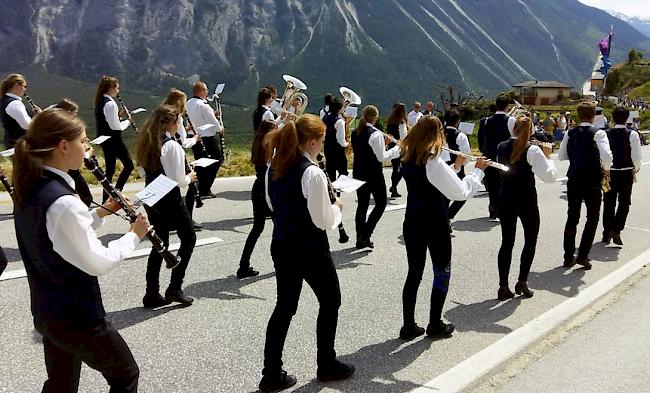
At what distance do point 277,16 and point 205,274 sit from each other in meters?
164

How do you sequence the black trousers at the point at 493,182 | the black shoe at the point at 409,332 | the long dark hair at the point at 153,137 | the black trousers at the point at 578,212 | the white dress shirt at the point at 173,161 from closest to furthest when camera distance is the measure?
the black shoe at the point at 409,332 → the long dark hair at the point at 153,137 → the white dress shirt at the point at 173,161 → the black trousers at the point at 578,212 → the black trousers at the point at 493,182

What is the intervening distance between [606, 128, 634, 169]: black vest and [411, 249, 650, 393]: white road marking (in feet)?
6.65

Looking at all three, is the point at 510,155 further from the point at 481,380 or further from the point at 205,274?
the point at 205,274

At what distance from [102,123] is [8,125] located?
4.35 feet

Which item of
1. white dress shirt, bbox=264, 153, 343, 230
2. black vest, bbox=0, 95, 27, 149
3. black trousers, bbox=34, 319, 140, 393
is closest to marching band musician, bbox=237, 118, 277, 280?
white dress shirt, bbox=264, 153, 343, 230

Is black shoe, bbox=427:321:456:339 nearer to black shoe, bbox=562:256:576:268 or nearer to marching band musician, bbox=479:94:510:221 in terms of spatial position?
black shoe, bbox=562:256:576:268

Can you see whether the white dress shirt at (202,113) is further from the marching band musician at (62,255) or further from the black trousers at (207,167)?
the marching band musician at (62,255)

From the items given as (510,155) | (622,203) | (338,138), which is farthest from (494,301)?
(338,138)

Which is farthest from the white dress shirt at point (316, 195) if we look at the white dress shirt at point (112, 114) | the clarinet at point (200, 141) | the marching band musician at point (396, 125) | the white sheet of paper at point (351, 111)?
the white sheet of paper at point (351, 111)

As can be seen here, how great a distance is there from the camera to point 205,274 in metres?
6.16

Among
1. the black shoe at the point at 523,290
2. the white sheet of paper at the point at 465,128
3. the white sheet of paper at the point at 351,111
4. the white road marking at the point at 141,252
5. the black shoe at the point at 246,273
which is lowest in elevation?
the white road marking at the point at 141,252

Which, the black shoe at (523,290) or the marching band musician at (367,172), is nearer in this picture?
the black shoe at (523,290)

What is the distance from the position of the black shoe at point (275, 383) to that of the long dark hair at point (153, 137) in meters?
2.25

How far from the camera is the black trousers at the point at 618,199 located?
314 inches
